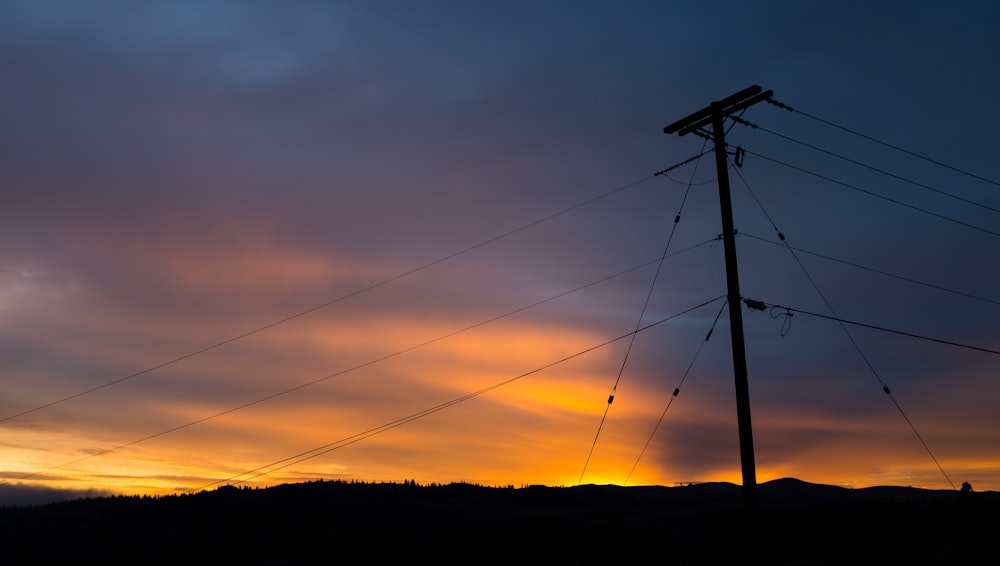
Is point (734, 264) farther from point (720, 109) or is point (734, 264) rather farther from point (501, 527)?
point (501, 527)

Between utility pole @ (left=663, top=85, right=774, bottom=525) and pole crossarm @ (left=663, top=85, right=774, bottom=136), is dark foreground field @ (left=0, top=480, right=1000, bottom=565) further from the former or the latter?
pole crossarm @ (left=663, top=85, right=774, bottom=136)

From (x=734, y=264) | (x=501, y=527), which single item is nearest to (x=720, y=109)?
(x=734, y=264)

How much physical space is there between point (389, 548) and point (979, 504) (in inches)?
1936

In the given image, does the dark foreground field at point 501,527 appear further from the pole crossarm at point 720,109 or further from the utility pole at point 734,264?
the pole crossarm at point 720,109

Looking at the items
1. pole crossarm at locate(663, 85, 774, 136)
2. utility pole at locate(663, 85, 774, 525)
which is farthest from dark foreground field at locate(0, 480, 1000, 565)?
pole crossarm at locate(663, 85, 774, 136)

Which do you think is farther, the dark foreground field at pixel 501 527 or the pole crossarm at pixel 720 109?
the dark foreground field at pixel 501 527

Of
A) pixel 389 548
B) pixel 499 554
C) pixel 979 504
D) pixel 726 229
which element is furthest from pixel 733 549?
pixel 389 548

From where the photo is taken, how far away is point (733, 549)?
39500mm

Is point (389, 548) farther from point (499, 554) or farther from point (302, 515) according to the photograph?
point (302, 515)

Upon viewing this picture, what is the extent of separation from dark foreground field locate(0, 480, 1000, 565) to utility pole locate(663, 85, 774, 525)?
146 centimetres

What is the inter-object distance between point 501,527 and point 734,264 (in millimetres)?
52285

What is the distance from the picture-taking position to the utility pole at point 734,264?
22.6 meters

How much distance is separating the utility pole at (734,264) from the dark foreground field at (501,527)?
57.6 inches

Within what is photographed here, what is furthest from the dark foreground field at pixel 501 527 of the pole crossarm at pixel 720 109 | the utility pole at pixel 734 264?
the pole crossarm at pixel 720 109
